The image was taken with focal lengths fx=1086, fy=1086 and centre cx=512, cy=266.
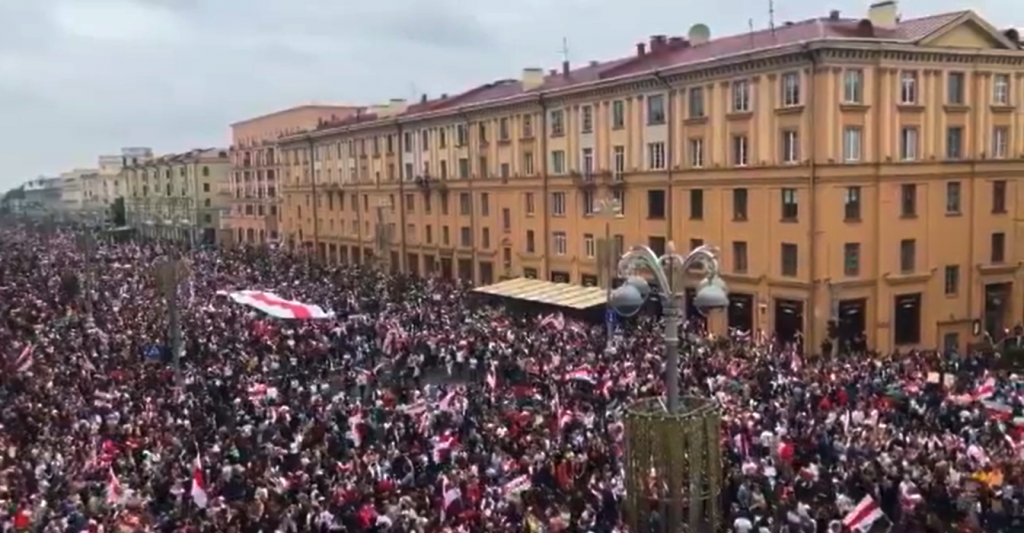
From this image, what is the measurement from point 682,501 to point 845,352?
2761 cm

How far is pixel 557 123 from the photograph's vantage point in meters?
49.8

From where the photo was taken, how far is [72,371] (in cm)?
2894

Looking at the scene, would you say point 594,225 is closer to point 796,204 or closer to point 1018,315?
point 796,204

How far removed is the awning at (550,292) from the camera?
4134cm

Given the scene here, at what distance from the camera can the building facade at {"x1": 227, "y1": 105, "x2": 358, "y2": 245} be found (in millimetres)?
93812

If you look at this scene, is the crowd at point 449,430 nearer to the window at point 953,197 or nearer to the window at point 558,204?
the window at point 953,197

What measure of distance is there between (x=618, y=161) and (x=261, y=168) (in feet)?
193

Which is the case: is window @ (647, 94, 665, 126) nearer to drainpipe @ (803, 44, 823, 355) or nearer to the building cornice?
the building cornice

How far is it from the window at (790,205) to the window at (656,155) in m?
6.74

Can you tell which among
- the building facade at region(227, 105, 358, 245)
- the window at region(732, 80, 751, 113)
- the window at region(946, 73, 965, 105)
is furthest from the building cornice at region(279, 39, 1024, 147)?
the building facade at region(227, 105, 358, 245)

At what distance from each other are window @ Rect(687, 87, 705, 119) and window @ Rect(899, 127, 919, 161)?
7225 millimetres

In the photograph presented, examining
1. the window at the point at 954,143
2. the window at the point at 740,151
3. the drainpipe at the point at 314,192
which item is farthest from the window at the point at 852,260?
the drainpipe at the point at 314,192

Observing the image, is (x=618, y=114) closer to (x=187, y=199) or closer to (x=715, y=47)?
(x=715, y=47)

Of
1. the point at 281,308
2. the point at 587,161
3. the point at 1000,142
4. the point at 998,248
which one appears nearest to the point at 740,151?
the point at 1000,142
